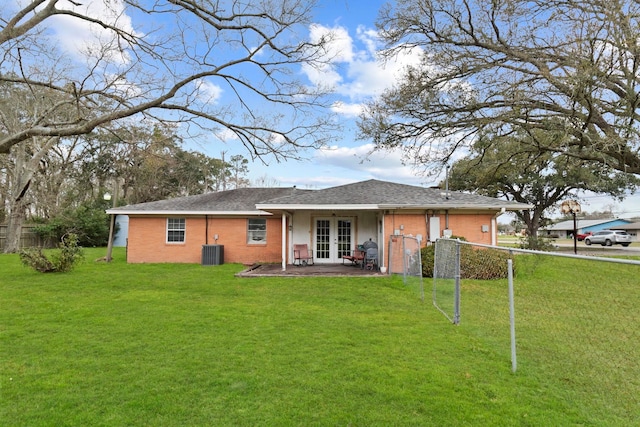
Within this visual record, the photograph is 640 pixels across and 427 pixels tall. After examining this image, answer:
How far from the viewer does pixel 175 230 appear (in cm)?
1695

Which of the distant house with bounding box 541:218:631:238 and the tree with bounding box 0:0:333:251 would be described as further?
the distant house with bounding box 541:218:631:238

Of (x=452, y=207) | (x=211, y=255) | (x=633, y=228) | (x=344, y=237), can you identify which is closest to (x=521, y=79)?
(x=452, y=207)

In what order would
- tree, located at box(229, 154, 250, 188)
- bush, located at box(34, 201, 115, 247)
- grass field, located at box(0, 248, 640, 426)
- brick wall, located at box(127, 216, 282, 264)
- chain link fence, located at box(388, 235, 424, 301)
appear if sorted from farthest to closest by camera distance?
tree, located at box(229, 154, 250, 188) < bush, located at box(34, 201, 115, 247) < brick wall, located at box(127, 216, 282, 264) < chain link fence, located at box(388, 235, 424, 301) < grass field, located at box(0, 248, 640, 426)

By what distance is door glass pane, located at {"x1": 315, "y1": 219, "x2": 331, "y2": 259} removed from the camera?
1588cm

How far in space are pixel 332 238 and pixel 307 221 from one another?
4.20 ft

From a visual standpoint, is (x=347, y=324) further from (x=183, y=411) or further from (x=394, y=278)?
(x=394, y=278)

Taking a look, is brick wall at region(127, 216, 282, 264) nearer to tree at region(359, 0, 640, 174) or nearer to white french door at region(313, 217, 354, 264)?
white french door at region(313, 217, 354, 264)

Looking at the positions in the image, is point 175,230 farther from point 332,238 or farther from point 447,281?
point 447,281

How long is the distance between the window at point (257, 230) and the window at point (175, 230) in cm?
298

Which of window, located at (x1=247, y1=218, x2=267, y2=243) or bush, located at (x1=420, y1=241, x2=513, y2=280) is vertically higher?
window, located at (x1=247, y1=218, x2=267, y2=243)

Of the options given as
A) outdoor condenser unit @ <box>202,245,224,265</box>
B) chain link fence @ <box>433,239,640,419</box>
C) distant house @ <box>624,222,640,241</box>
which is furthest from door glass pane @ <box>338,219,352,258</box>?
distant house @ <box>624,222,640,241</box>

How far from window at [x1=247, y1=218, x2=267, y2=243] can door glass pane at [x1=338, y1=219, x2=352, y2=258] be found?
3428 mm

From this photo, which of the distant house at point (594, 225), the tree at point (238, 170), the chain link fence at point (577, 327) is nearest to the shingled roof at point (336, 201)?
the chain link fence at point (577, 327)

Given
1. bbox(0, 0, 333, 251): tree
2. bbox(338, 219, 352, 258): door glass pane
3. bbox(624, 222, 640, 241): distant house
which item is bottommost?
bbox(338, 219, 352, 258): door glass pane
